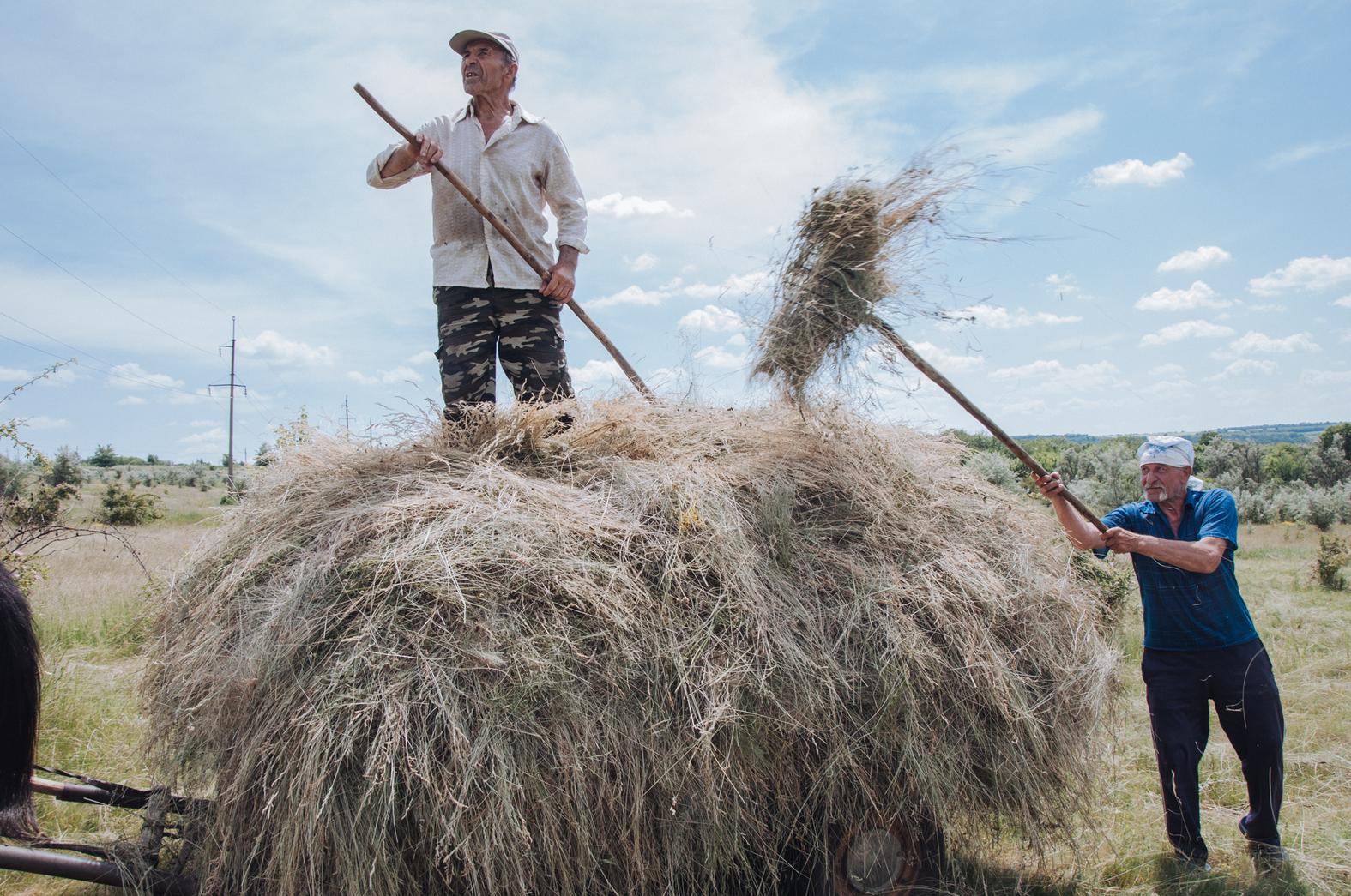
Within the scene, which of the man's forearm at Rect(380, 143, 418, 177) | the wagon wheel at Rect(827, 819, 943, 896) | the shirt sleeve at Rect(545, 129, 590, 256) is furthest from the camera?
the shirt sleeve at Rect(545, 129, 590, 256)

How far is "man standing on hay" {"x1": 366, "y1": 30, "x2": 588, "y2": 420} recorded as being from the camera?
12.4 feet

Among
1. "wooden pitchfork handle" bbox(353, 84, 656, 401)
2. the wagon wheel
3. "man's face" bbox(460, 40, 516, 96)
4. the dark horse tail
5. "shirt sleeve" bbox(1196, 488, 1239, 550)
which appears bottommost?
the wagon wheel

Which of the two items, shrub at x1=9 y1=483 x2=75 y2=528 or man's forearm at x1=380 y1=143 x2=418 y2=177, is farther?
shrub at x1=9 y1=483 x2=75 y2=528

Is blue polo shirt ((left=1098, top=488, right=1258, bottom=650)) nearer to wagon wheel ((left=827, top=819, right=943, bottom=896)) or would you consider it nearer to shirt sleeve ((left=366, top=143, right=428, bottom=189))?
wagon wheel ((left=827, top=819, right=943, bottom=896))

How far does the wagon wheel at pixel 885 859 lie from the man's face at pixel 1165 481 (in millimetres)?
1946

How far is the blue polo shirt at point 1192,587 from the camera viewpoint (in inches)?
140

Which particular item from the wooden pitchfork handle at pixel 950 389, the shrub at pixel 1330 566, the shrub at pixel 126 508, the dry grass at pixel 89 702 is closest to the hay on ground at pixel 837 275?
the wooden pitchfork handle at pixel 950 389

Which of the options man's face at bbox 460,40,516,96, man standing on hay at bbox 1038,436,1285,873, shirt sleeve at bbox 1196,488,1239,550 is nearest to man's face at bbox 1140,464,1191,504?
man standing on hay at bbox 1038,436,1285,873

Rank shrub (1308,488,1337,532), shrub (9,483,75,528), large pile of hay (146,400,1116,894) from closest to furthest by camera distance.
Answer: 1. large pile of hay (146,400,1116,894)
2. shrub (9,483,75,528)
3. shrub (1308,488,1337,532)

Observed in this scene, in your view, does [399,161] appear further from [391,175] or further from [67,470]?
[67,470]

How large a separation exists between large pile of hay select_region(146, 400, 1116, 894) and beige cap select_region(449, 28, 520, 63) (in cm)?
191

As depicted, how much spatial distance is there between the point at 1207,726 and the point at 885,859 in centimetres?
198

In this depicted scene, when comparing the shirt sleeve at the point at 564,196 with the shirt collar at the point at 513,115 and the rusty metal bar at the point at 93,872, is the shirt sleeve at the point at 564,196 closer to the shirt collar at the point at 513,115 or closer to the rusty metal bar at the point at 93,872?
the shirt collar at the point at 513,115

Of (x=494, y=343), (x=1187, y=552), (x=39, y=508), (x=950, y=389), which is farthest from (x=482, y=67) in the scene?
(x=39, y=508)
